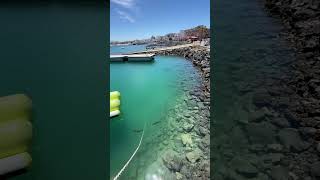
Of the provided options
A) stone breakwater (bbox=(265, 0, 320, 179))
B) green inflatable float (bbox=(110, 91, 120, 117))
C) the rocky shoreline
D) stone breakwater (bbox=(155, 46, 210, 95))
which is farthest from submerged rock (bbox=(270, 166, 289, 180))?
green inflatable float (bbox=(110, 91, 120, 117))

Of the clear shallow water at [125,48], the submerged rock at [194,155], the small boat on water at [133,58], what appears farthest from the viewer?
the small boat on water at [133,58]

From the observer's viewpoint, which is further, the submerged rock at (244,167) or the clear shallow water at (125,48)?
the clear shallow water at (125,48)

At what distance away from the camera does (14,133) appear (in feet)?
4.27

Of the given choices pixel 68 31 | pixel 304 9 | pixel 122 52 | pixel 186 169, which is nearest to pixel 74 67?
pixel 68 31

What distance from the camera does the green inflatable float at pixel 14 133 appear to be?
1284 mm

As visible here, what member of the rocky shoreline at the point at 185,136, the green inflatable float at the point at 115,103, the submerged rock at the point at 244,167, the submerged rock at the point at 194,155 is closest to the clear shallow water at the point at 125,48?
the green inflatable float at the point at 115,103

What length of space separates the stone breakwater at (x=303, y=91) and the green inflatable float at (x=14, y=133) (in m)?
1.37

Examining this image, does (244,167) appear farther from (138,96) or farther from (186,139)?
(138,96)

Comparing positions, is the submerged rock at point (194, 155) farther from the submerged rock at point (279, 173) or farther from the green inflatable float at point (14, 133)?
the green inflatable float at point (14, 133)

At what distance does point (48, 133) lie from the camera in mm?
1693

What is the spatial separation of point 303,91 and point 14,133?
2.00 metres

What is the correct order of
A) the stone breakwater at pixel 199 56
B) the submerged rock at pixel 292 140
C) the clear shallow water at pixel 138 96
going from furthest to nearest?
the stone breakwater at pixel 199 56 → the clear shallow water at pixel 138 96 → the submerged rock at pixel 292 140

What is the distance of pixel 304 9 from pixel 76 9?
2.72 m

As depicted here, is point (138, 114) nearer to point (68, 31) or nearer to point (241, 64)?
point (68, 31)
